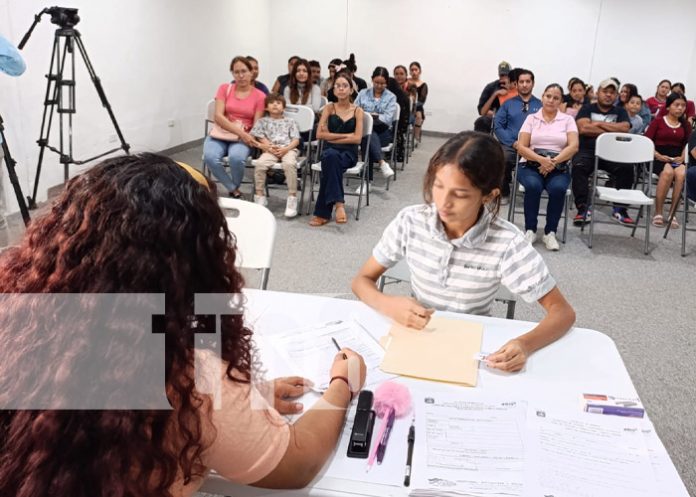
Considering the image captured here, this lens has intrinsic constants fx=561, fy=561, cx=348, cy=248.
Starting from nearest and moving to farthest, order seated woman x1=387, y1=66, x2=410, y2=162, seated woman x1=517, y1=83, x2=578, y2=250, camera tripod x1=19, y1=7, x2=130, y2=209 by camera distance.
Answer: camera tripod x1=19, y1=7, x2=130, y2=209 → seated woman x1=517, y1=83, x2=578, y2=250 → seated woman x1=387, y1=66, x2=410, y2=162

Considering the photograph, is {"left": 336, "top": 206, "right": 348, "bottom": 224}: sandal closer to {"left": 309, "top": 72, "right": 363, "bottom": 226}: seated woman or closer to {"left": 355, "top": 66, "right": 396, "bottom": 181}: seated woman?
{"left": 309, "top": 72, "right": 363, "bottom": 226}: seated woman

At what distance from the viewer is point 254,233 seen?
1997 millimetres

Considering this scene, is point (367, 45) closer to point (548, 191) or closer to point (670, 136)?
point (670, 136)

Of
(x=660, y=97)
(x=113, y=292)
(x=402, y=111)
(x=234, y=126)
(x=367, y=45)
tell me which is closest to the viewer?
(x=113, y=292)

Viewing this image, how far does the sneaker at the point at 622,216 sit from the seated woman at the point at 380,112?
2129 millimetres

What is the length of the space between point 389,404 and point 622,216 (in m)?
4.56

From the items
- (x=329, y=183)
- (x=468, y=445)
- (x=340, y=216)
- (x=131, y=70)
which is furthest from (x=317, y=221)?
(x=468, y=445)

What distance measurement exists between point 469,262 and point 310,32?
8325mm

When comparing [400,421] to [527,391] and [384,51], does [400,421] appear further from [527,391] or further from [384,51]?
[384,51]

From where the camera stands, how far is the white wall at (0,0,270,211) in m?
4.22

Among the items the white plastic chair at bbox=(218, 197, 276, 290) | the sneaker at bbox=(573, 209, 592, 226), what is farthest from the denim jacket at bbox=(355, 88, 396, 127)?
the white plastic chair at bbox=(218, 197, 276, 290)

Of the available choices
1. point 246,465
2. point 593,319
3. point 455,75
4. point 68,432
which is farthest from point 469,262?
point 455,75

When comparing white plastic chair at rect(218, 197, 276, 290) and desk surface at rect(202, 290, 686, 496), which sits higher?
white plastic chair at rect(218, 197, 276, 290)

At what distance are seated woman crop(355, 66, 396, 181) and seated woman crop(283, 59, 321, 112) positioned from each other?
1.71 feet
